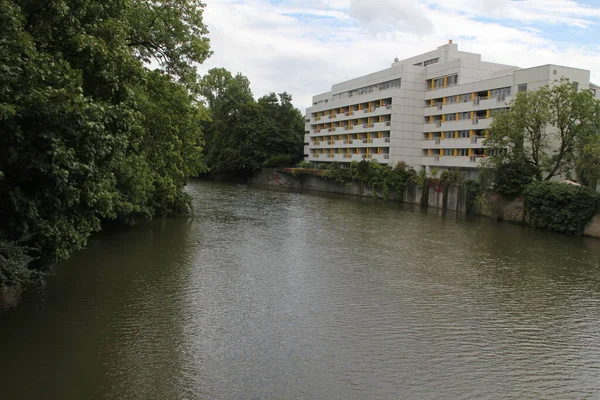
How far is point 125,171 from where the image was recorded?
85.6ft

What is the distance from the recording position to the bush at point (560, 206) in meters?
41.3

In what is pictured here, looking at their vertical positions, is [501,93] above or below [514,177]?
above

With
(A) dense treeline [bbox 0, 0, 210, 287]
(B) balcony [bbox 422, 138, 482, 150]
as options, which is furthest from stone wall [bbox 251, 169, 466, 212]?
(A) dense treeline [bbox 0, 0, 210, 287]

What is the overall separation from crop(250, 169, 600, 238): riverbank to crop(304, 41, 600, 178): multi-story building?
251 inches

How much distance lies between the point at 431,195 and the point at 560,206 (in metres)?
20.5

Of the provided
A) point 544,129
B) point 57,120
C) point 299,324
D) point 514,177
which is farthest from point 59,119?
point 544,129

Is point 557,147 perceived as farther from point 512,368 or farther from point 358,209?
point 512,368

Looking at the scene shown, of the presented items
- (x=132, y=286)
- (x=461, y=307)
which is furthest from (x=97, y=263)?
(x=461, y=307)

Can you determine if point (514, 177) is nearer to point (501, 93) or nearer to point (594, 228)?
point (594, 228)

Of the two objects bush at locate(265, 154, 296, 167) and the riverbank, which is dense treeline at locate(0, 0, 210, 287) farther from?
bush at locate(265, 154, 296, 167)

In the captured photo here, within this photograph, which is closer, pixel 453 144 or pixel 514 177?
pixel 514 177

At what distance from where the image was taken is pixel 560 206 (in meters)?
43.2

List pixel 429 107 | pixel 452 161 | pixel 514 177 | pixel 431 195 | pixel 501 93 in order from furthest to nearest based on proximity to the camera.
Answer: pixel 429 107
pixel 452 161
pixel 431 195
pixel 501 93
pixel 514 177

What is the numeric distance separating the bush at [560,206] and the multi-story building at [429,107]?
14.6 m
